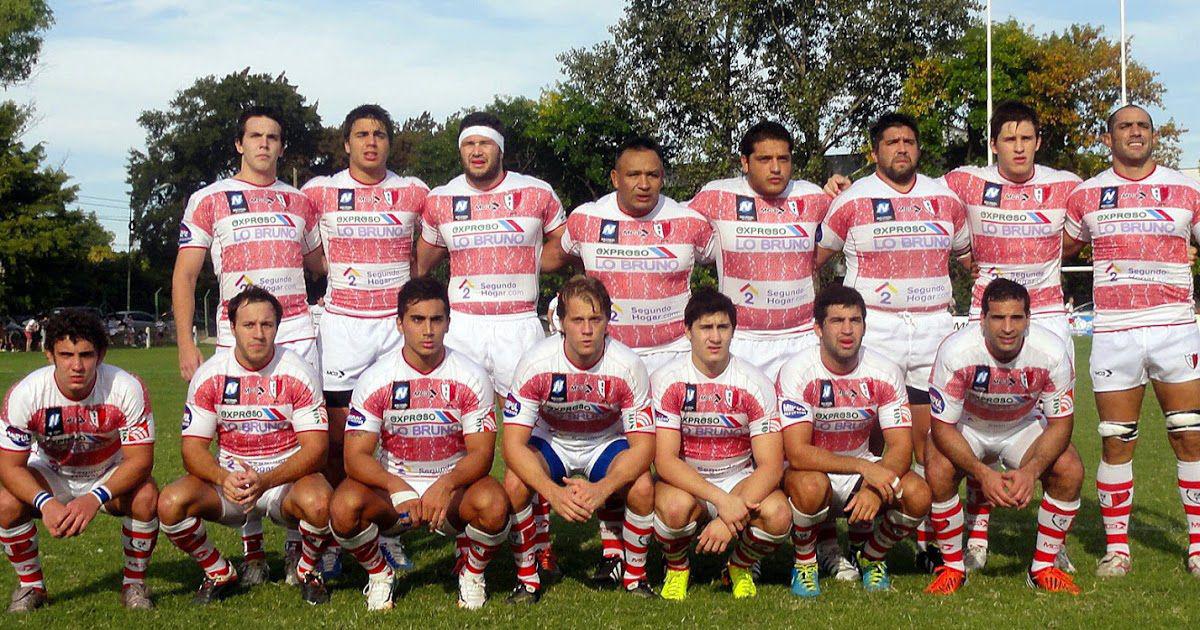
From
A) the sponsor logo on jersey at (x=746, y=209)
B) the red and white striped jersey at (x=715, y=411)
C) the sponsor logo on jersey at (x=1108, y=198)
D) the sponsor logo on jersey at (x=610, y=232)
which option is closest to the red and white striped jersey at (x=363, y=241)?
the sponsor logo on jersey at (x=610, y=232)

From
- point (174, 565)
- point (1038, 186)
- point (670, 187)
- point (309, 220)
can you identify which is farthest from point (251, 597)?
point (670, 187)

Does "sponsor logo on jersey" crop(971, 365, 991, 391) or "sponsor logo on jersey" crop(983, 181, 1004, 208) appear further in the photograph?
"sponsor logo on jersey" crop(983, 181, 1004, 208)

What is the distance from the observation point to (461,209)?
671 cm

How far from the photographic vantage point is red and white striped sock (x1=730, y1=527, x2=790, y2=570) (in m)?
5.67

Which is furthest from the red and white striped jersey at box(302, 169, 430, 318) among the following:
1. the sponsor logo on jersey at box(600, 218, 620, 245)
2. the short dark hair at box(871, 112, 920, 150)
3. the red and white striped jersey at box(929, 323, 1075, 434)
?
the red and white striped jersey at box(929, 323, 1075, 434)

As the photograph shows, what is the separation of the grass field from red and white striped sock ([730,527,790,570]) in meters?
0.18

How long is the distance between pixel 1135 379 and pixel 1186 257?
770 millimetres

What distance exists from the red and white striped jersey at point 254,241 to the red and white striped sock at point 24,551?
143cm

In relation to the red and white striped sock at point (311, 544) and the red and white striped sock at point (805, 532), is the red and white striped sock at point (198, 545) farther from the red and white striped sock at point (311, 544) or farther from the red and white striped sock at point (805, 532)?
the red and white striped sock at point (805, 532)

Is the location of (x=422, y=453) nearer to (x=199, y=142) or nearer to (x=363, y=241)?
(x=363, y=241)

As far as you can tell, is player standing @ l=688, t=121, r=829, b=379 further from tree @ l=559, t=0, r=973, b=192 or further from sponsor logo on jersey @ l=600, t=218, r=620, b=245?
tree @ l=559, t=0, r=973, b=192

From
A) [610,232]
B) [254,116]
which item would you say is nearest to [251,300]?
[254,116]

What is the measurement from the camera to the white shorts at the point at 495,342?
665cm

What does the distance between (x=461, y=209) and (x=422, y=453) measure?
1583 mm
